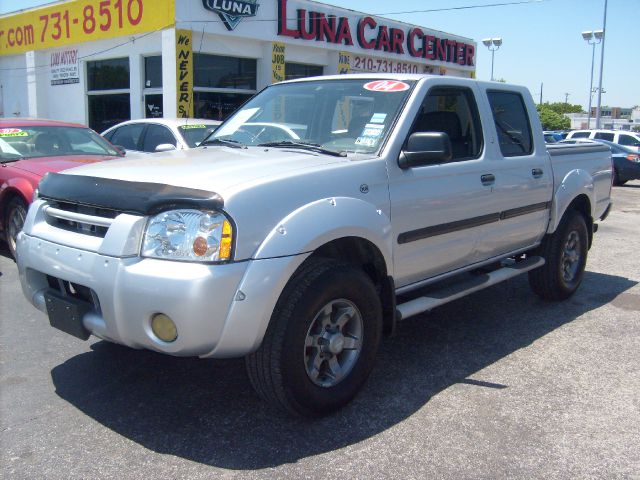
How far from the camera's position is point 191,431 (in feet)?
10.6

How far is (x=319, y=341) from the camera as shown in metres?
3.35

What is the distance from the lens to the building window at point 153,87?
683 inches

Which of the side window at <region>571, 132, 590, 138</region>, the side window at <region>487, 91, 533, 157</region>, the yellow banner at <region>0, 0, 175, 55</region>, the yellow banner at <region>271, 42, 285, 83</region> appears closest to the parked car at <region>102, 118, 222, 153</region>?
the side window at <region>487, 91, 533, 157</region>

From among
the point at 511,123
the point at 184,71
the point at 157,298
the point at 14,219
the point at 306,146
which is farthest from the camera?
the point at 184,71

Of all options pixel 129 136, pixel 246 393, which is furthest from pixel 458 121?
pixel 129 136

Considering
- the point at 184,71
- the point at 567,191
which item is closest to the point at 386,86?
the point at 567,191

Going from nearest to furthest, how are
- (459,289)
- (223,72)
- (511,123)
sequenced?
(459,289) < (511,123) < (223,72)

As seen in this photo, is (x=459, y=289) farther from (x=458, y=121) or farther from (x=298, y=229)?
(x=298, y=229)

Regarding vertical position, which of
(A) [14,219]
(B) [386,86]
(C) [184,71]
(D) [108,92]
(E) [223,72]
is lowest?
(A) [14,219]

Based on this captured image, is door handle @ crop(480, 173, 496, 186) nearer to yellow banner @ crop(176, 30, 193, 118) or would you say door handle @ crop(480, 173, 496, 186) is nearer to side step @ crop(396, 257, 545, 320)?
side step @ crop(396, 257, 545, 320)

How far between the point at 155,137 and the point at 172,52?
7757 millimetres

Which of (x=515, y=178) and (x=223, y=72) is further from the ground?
(x=223, y=72)

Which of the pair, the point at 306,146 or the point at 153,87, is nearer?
the point at 306,146

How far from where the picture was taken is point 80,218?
3.26m
